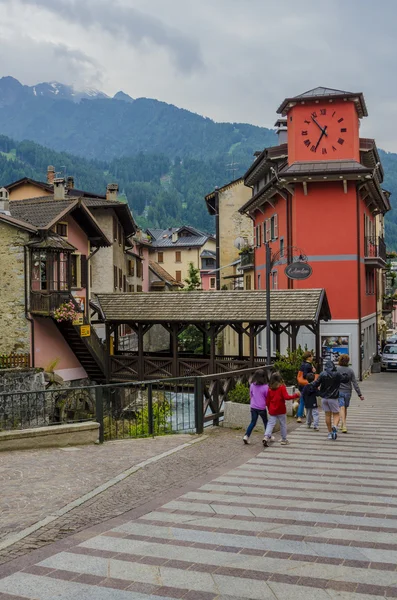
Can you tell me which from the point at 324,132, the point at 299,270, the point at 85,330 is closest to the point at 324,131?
the point at 324,132

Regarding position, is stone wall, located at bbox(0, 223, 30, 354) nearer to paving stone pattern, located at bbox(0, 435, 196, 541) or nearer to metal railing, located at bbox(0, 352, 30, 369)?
metal railing, located at bbox(0, 352, 30, 369)

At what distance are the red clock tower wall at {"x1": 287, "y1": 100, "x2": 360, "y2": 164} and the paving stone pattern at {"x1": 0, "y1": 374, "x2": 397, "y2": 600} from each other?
23.1 metres

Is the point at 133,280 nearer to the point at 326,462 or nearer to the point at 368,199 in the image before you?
the point at 368,199

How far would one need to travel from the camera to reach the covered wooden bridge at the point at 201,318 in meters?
24.3

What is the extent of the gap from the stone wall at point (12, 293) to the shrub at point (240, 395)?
48.5 feet

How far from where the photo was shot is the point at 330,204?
1209 inches

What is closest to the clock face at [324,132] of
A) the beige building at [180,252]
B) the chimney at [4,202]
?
the chimney at [4,202]

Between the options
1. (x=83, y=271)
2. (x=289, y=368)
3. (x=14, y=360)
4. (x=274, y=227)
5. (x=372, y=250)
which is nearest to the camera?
(x=289, y=368)

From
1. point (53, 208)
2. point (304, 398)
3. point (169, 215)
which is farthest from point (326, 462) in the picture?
point (169, 215)

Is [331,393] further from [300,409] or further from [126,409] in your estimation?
[126,409]

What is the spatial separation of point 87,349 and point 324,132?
14.9 metres

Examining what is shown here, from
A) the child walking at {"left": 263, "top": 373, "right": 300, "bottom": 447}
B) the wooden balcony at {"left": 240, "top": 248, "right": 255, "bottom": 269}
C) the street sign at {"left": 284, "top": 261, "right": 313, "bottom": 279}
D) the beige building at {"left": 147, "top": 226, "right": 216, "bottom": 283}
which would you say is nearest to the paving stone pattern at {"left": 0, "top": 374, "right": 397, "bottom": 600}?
the child walking at {"left": 263, "top": 373, "right": 300, "bottom": 447}

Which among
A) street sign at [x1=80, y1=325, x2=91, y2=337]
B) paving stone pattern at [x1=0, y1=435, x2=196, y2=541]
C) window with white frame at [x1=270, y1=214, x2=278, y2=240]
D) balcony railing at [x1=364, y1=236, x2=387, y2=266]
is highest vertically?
window with white frame at [x1=270, y1=214, x2=278, y2=240]

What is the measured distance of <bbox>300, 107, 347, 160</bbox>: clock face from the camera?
103 ft
